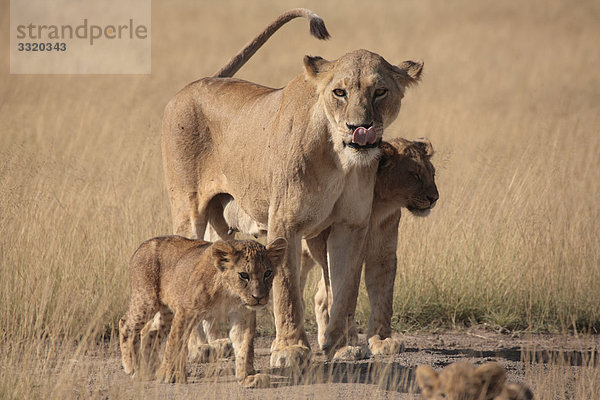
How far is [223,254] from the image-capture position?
517 cm

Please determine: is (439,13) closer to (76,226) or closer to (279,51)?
(279,51)

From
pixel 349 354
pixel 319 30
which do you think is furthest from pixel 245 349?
pixel 319 30

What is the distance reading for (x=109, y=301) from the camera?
22.8 ft

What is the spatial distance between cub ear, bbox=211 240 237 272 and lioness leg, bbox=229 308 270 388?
316 mm

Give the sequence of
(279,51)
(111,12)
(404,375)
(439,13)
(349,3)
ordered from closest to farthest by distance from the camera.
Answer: (404,375) → (279,51) → (111,12) → (439,13) → (349,3)

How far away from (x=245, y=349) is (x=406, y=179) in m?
1.78

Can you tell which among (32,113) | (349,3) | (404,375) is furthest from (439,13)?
(404,375)

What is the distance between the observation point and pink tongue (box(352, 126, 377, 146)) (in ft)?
18.3

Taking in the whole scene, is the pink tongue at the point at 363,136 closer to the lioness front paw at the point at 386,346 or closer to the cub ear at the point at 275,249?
the cub ear at the point at 275,249

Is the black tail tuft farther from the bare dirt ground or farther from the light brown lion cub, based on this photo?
the light brown lion cub

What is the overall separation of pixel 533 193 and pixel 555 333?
215 cm

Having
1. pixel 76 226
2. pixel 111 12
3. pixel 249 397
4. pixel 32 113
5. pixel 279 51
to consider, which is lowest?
pixel 249 397

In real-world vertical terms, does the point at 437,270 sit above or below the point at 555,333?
above

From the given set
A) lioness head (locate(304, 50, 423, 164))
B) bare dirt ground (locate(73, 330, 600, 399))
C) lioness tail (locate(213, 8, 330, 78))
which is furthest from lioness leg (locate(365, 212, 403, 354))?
lioness tail (locate(213, 8, 330, 78))
